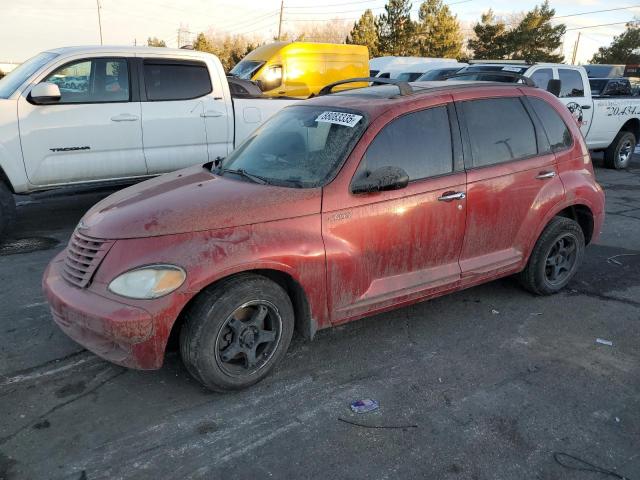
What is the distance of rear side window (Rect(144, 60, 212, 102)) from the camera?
6.71m

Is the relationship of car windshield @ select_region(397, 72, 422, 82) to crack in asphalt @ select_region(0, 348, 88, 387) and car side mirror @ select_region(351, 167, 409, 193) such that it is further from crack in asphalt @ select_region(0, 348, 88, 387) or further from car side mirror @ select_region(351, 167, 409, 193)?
crack in asphalt @ select_region(0, 348, 88, 387)

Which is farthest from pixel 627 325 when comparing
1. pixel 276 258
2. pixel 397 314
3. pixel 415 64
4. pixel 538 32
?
pixel 538 32

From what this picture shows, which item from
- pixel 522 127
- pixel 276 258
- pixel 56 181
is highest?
pixel 522 127

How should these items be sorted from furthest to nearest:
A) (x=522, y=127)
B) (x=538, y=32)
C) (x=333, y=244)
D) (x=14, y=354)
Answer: (x=538, y=32) < (x=522, y=127) < (x=14, y=354) < (x=333, y=244)

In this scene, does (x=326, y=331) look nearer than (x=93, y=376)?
No

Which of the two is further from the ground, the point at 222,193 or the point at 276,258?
the point at 222,193

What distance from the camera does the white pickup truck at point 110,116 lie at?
5.87 metres

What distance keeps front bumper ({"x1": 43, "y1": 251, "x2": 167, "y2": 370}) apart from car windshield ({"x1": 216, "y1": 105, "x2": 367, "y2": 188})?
49.3 inches

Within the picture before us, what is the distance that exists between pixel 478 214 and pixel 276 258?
1689mm

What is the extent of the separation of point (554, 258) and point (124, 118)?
492 cm

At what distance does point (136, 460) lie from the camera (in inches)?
106

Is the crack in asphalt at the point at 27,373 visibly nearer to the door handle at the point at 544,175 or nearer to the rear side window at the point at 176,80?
the door handle at the point at 544,175

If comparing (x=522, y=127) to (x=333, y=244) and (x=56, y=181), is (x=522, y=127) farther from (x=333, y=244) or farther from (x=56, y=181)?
(x=56, y=181)

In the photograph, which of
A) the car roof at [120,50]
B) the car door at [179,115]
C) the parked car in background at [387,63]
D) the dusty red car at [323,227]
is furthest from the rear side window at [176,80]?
the parked car in background at [387,63]
